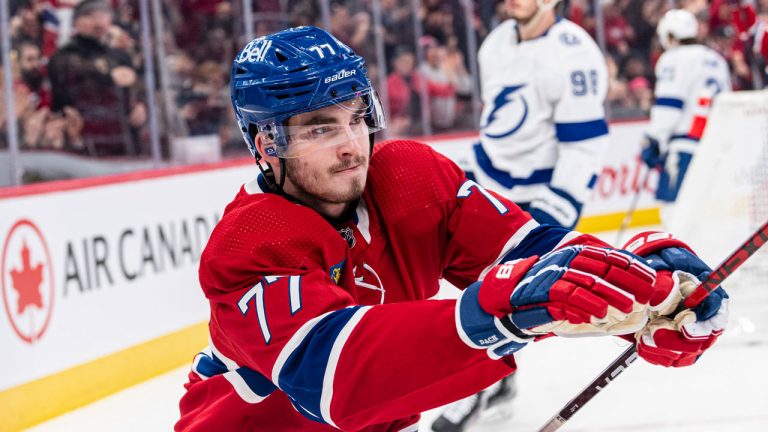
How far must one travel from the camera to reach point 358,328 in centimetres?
133

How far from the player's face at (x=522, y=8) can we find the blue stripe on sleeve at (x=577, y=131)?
35 cm

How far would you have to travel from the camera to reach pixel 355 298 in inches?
63.9

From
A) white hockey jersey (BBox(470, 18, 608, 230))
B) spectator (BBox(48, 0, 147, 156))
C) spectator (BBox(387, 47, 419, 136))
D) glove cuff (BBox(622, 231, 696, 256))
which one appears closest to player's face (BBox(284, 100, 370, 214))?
glove cuff (BBox(622, 231, 696, 256))

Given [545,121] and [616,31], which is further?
[616,31]

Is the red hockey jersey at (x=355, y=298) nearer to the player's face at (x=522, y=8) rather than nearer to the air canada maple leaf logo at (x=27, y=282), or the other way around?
the player's face at (x=522, y=8)

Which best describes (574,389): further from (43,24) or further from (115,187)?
(43,24)

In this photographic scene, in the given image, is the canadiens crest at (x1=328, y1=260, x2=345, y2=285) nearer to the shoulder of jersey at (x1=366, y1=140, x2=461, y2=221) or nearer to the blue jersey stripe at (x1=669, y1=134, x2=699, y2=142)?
the shoulder of jersey at (x1=366, y1=140, x2=461, y2=221)

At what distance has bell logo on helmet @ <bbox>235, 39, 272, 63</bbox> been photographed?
1.61 meters

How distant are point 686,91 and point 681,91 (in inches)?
1.1

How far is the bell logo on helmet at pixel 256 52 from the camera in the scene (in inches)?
63.2

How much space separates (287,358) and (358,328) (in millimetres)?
109

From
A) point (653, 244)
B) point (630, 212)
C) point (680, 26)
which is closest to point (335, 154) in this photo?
point (653, 244)

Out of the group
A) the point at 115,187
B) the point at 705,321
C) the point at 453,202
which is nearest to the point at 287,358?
the point at 453,202

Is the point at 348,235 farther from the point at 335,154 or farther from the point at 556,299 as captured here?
the point at 556,299
